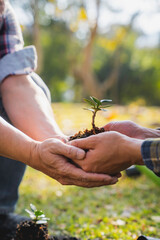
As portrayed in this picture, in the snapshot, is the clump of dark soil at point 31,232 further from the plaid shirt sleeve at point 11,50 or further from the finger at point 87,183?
the plaid shirt sleeve at point 11,50

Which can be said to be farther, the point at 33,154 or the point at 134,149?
the point at 33,154

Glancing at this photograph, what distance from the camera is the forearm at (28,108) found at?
5.06 ft

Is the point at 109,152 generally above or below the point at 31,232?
above

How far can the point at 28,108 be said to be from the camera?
1.60 m

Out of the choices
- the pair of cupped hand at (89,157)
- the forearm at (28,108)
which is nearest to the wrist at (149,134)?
the pair of cupped hand at (89,157)

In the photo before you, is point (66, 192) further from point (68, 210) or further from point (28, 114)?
point (28, 114)

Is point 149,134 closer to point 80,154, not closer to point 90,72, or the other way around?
point 80,154

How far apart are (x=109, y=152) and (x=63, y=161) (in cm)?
23

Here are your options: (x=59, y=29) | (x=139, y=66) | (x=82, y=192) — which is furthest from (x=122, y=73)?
(x=82, y=192)

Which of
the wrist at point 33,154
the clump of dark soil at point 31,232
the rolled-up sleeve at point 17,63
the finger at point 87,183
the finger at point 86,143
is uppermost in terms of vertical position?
the rolled-up sleeve at point 17,63

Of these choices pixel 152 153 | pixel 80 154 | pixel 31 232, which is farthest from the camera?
pixel 31 232

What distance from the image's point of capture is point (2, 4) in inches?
65.6

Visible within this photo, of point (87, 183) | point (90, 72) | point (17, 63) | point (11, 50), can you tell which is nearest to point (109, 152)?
point (87, 183)

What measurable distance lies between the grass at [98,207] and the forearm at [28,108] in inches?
29.8
